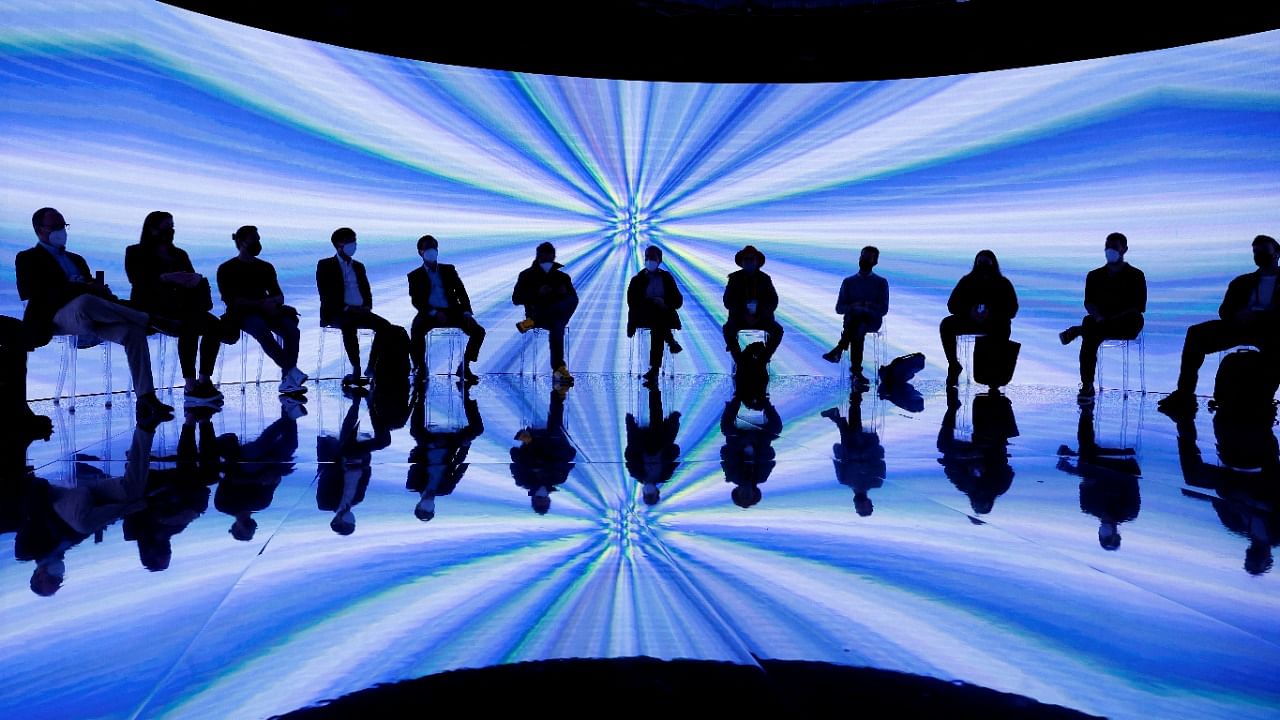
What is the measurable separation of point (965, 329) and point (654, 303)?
7.00 ft

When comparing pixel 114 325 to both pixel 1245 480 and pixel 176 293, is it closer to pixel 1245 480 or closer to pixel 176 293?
pixel 176 293

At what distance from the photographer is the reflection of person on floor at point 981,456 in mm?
1970

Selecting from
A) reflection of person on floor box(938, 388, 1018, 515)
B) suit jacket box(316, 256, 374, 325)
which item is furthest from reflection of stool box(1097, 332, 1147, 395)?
suit jacket box(316, 256, 374, 325)

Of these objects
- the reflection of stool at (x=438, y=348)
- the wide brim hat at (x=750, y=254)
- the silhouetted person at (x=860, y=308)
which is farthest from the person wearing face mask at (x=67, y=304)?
the silhouetted person at (x=860, y=308)

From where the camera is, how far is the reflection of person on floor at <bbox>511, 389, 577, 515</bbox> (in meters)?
1.91

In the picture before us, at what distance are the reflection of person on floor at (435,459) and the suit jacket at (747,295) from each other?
3.14 m

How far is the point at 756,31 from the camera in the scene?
6824 millimetres

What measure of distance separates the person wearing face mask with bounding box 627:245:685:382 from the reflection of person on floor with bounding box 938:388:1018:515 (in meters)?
2.76

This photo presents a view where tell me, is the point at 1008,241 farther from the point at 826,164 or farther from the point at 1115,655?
the point at 1115,655

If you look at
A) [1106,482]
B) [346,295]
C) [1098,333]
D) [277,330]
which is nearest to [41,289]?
[277,330]

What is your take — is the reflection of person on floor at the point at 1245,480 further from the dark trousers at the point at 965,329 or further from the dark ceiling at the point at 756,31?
the dark ceiling at the point at 756,31

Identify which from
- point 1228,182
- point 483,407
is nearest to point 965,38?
point 1228,182

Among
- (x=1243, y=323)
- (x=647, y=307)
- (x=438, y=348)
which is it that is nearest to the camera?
(x=1243, y=323)

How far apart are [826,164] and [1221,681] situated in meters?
7.05
